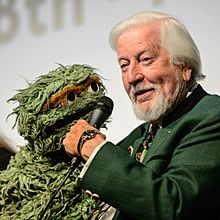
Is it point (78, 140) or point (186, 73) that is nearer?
point (78, 140)

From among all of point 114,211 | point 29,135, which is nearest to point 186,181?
point 114,211

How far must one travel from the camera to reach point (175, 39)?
1070 millimetres

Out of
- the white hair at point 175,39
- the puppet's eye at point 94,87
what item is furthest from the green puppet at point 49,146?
the white hair at point 175,39

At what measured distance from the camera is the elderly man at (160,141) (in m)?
0.91

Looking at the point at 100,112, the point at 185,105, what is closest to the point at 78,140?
the point at 100,112

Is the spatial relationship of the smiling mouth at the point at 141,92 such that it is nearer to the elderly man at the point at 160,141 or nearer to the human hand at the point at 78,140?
the elderly man at the point at 160,141

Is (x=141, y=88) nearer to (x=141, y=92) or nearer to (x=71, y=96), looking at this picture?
(x=141, y=92)

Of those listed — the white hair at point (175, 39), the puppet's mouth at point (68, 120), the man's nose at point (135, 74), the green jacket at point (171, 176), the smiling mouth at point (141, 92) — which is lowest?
the green jacket at point (171, 176)

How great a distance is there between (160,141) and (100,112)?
11 cm

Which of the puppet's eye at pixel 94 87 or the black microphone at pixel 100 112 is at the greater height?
the puppet's eye at pixel 94 87

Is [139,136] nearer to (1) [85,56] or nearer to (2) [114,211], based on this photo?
(2) [114,211]

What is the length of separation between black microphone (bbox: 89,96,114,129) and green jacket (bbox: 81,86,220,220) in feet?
0.34

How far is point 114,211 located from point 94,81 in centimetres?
23

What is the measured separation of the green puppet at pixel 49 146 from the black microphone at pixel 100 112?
→ 0.01m
